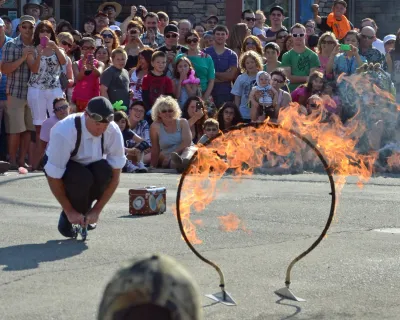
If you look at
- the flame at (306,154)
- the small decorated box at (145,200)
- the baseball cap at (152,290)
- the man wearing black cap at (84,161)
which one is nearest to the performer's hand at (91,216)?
the man wearing black cap at (84,161)

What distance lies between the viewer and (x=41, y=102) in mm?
12320

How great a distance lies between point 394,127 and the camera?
40.2 feet

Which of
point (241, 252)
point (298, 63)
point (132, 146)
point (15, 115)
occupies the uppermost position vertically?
point (298, 63)

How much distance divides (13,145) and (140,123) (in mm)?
1685

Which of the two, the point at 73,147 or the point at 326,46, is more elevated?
the point at 326,46

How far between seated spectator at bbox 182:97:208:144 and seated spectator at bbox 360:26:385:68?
229 cm

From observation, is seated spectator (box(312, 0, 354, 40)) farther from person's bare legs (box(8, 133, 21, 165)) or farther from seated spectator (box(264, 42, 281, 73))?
person's bare legs (box(8, 133, 21, 165))

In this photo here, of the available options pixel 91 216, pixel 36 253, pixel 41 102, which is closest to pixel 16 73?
pixel 41 102

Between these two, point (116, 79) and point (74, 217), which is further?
point (116, 79)

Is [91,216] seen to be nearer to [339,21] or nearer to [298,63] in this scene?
[298,63]

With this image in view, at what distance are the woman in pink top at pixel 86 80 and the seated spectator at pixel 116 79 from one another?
106 millimetres

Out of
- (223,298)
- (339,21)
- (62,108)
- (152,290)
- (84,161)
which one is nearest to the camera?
(152,290)

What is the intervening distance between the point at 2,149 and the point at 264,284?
7.23 m

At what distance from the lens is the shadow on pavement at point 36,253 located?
6.84m
